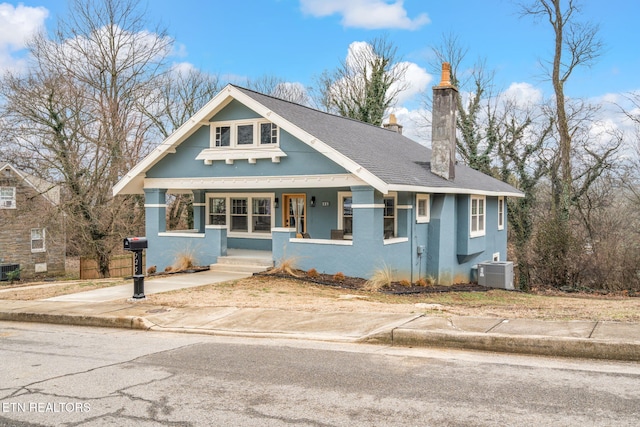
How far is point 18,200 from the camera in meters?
31.9

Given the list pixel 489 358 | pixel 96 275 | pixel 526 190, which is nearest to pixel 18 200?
pixel 96 275

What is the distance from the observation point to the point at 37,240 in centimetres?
3394

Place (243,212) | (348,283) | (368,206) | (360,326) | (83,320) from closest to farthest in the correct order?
(360,326) → (83,320) → (348,283) → (368,206) → (243,212)

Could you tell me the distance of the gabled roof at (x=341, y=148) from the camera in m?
15.1

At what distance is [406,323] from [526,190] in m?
26.9

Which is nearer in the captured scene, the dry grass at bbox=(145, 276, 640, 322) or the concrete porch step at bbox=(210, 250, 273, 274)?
the dry grass at bbox=(145, 276, 640, 322)

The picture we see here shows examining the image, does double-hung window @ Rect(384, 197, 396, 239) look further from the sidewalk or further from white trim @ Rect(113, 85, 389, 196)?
the sidewalk

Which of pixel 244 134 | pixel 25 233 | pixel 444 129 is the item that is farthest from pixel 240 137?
pixel 25 233

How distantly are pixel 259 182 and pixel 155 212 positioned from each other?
4417mm

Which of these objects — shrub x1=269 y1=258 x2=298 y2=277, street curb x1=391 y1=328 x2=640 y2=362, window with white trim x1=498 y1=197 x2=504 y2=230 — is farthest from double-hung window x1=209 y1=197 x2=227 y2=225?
street curb x1=391 y1=328 x2=640 y2=362

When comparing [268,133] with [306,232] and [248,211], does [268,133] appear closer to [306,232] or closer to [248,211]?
[306,232]

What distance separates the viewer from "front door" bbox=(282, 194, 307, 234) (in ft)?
62.9

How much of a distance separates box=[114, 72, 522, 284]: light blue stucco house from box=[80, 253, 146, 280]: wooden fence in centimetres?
868

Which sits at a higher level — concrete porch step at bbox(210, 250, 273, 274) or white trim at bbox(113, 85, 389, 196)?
white trim at bbox(113, 85, 389, 196)
